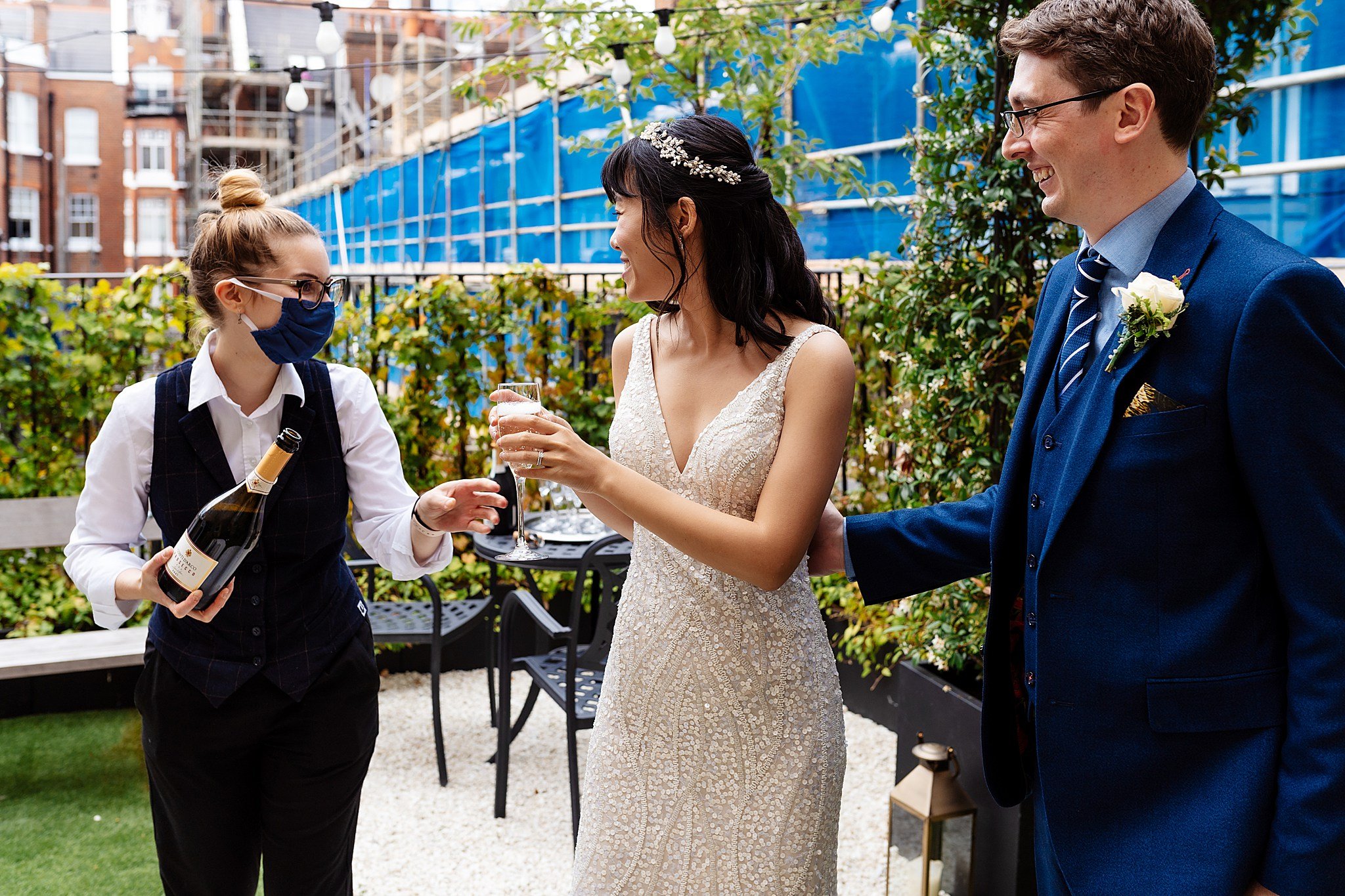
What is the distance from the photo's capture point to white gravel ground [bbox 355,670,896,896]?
142 inches

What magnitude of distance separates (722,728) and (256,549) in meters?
0.89

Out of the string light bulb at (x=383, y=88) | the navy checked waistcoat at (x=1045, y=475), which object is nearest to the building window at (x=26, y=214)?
the string light bulb at (x=383, y=88)

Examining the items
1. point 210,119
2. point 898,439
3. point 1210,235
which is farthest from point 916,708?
point 210,119

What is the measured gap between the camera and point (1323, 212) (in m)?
4.68

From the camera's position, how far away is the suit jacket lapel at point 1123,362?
1378 millimetres

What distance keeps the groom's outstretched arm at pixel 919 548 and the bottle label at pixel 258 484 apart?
1.00 metres

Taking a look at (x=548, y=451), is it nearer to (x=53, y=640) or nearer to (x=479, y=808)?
(x=479, y=808)

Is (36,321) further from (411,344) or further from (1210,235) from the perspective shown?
(1210,235)

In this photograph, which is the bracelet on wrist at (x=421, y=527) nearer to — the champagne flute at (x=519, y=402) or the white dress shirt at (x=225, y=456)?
the white dress shirt at (x=225, y=456)

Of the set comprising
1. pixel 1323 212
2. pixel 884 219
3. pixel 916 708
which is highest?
pixel 884 219

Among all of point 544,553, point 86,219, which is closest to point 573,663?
point 544,553

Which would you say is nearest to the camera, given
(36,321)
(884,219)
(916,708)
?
(916,708)

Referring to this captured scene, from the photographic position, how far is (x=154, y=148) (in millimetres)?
24344

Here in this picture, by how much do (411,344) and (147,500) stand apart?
3675mm
